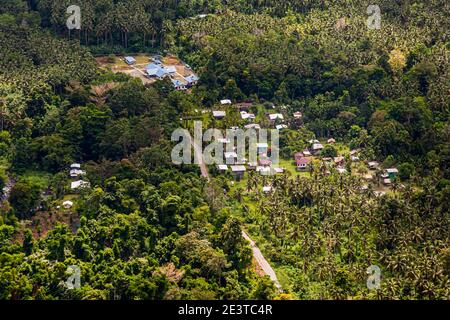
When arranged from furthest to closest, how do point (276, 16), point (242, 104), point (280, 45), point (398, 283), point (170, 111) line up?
point (276, 16) < point (280, 45) < point (242, 104) < point (170, 111) < point (398, 283)

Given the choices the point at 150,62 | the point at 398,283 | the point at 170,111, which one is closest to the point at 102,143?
the point at 170,111

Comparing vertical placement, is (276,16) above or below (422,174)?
above

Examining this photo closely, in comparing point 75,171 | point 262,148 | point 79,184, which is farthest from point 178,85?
point 79,184

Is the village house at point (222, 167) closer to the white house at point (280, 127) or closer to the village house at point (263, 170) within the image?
the village house at point (263, 170)

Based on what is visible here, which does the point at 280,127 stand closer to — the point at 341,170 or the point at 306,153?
the point at 306,153

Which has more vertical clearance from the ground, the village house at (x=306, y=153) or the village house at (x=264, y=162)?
the village house at (x=306, y=153)

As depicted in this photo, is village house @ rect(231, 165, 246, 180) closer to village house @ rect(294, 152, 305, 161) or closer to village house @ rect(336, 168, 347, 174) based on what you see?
village house @ rect(294, 152, 305, 161)

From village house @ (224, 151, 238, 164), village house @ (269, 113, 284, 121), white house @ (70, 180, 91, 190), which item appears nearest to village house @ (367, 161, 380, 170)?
village house @ (269, 113, 284, 121)

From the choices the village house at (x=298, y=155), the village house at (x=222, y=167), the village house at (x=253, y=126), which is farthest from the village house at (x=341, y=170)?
the village house at (x=253, y=126)
